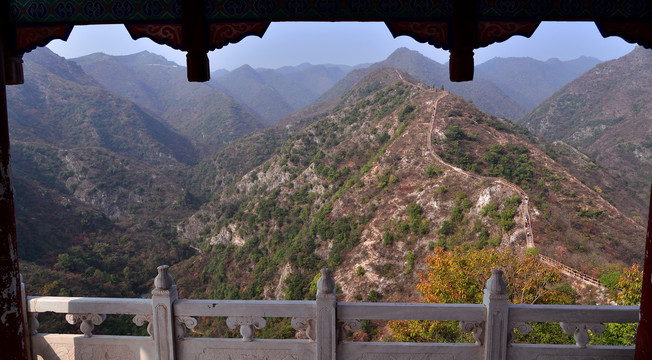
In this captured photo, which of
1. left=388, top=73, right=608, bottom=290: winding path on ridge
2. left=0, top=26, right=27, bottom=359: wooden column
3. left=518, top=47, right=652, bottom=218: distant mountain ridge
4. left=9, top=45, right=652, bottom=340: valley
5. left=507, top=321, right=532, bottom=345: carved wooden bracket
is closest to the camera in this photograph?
left=0, top=26, right=27, bottom=359: wooden column

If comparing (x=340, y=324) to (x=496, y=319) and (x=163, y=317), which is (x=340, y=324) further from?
(x=163, y=317)

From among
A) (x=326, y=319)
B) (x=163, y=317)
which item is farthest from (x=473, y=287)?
(x=163, y=317)

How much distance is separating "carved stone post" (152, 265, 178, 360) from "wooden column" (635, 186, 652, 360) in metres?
5.67

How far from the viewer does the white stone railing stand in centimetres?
516

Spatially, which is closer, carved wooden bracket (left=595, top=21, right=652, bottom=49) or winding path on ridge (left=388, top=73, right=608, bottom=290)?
carved wooden bracket (left=595, top=21, right=652, bottom=49)

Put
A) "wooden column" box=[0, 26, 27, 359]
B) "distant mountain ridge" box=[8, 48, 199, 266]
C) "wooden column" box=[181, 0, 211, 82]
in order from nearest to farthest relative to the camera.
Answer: "wooden column" box=[0, 26, 27, 359], "wooden column" box=[181, 0, 211, 82], "distant mountain ridge" box=[8, 48, 199, 266]

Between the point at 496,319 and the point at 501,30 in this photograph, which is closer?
the point at 501,30

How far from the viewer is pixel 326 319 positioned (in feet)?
17.0

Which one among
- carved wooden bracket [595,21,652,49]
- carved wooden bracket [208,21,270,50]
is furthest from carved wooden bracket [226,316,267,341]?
carved wooden bracket [595,21,652,49]

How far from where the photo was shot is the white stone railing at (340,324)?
5156mm

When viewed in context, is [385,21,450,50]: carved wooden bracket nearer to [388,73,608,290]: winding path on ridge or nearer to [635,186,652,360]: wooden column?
[635,186,652,360]: wooden column

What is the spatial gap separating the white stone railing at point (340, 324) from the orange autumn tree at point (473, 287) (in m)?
12.3

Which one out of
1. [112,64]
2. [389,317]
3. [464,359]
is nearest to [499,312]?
[464,359]

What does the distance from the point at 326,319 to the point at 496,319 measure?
7.27ft
